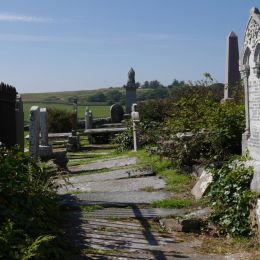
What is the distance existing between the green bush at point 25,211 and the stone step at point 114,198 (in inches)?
26.8

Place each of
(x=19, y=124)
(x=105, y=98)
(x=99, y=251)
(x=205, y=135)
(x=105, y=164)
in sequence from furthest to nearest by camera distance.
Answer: (x=105, y=98)
(x=105, y=164)
(x=19, y=124)
(x=205, y=135)
(x=99, y=251)

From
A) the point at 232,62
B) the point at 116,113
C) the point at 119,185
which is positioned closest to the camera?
the point at 119,185

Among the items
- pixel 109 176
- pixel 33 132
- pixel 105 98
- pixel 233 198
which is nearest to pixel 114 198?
pixel 233 198

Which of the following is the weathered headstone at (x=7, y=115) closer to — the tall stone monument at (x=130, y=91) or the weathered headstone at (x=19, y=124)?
the weathered headstone at (x=19, y=124)

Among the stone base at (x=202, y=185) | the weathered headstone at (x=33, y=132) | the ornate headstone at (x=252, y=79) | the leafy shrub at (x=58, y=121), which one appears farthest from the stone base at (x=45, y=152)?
the leafy shrub at (x=58, y=121)

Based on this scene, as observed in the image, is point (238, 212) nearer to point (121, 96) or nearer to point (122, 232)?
point (122, 232)

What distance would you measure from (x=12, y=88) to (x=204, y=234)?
559cm

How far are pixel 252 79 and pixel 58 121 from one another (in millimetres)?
23129

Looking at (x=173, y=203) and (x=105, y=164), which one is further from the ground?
(x=105, y=164)

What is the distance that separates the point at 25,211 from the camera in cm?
534

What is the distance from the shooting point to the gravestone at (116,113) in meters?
29.8

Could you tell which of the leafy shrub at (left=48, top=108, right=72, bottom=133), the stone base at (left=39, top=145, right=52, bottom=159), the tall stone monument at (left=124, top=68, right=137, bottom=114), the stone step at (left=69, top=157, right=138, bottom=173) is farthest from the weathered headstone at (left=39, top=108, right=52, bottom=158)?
the tall stone monument at (left=124, top=68, right=137, bottom=114)

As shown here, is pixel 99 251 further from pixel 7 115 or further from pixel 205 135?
pixel 7 115

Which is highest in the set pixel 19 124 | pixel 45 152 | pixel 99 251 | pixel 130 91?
pixel 130 91
